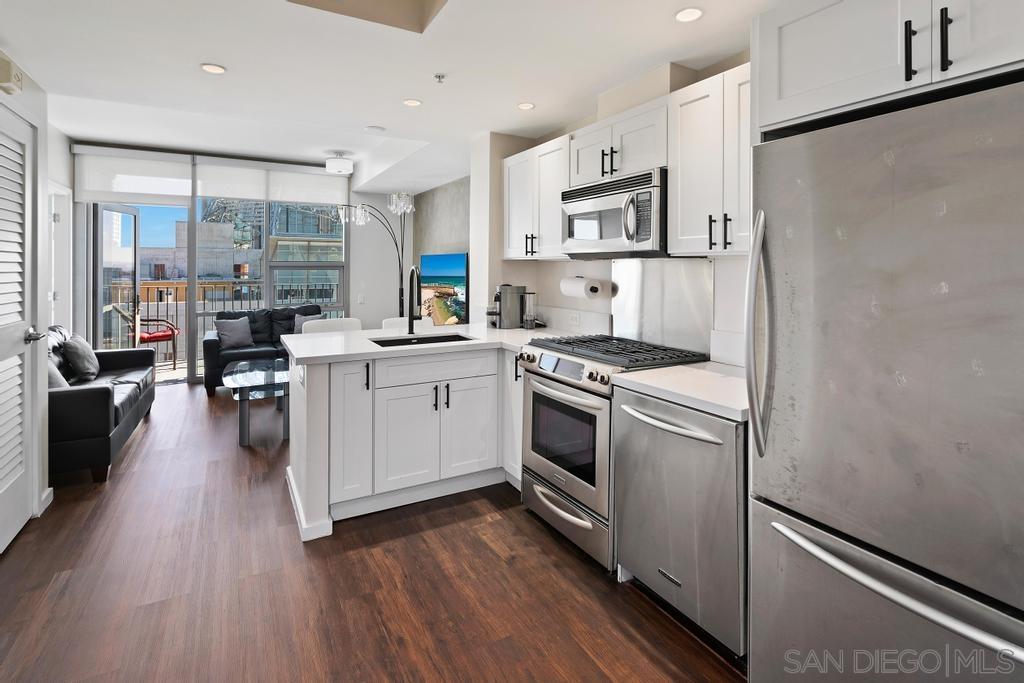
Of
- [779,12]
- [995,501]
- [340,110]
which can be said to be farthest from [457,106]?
[995,501]

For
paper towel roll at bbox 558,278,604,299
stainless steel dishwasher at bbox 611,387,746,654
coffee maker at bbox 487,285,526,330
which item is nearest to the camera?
stainless steel dishwasher at bbox 611,387,746,654

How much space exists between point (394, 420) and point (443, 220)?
420 centimetres

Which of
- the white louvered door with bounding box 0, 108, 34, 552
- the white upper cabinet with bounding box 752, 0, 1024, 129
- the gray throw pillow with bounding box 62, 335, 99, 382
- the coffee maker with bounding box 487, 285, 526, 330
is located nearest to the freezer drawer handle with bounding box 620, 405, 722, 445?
the white upper cabinet with bounding box 752, 0, 1024, 129

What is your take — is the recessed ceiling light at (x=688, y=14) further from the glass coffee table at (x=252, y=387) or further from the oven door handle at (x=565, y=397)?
the glass coffee table at (x=252, y=387)

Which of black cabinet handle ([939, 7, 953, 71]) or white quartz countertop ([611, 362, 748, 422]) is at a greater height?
black cabinet handle ([939, 7, 953, 71])

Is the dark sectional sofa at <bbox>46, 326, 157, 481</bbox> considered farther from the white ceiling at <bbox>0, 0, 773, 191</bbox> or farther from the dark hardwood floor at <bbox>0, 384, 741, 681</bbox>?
the white ceiling at <bbox>0, 0, 773, 191</bbox>

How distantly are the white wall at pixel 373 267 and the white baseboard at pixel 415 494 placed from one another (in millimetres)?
4639

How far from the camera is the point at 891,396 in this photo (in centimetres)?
129

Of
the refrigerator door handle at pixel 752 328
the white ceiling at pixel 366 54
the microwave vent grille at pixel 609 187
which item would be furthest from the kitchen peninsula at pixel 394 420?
the refrigerator door handle at pixel 752 328

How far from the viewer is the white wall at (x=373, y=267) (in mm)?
7312

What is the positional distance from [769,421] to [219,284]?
671 centimetres

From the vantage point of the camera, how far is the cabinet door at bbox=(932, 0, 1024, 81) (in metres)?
1.14

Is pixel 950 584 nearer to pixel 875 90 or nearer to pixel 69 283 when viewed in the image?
pixel 875 90

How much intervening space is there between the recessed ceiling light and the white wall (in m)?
5.75
